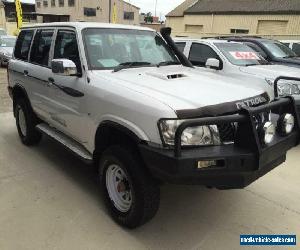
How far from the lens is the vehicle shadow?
3338 millimetres

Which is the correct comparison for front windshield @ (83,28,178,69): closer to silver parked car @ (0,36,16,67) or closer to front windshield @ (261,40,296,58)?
front windshield @ (261,40,296,58)

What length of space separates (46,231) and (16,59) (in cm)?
335

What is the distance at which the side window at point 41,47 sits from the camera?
4719 mm

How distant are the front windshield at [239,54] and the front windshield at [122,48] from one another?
2.78 m

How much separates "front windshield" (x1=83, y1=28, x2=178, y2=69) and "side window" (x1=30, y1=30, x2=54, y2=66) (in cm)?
Answer: 90

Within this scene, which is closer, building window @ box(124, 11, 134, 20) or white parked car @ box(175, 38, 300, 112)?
white parked car @ box(175, 38, 300, 112)

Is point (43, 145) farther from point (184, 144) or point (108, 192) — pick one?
point (184, 144)

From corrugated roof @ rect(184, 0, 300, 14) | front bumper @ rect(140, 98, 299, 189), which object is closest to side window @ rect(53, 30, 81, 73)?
front bumper @ rect(140, 98, 299, 189)

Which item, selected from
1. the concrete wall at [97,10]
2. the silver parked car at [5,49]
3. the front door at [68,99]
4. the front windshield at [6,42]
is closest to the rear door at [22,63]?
the front door at [68,99]

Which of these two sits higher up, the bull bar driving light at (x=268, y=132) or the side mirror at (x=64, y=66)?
the side mirror at (x=64, y=66)

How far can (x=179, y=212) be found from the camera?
12.5ft

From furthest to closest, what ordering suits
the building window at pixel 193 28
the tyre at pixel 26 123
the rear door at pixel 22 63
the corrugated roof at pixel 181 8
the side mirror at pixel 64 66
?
the corrugated roof at pixel 181 8 → the building window at pixel 193 28 → the tyre at pixel 26 123 → the rear door at pixel 22 63 → the side mirror at pixel 64 66

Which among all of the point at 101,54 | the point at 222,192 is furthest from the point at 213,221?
the point at 101,54

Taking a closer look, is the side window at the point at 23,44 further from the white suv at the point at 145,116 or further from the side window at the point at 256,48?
the side window at the point at 256,48
